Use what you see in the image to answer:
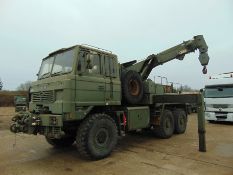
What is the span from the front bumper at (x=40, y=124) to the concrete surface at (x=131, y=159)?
0.82m

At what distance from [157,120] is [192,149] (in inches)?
82.7

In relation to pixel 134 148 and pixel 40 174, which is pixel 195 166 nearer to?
pixel 134 148

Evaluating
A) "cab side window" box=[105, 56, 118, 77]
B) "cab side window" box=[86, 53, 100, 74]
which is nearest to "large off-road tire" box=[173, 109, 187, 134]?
"cab side window" box=[105, 56, 118, 77]

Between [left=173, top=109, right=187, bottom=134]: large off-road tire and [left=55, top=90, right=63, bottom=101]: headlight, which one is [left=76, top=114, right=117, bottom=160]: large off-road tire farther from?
[left=173, top=109, right=187, bottom=134]: large off-road tire

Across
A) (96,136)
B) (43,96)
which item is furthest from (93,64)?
(96,136)

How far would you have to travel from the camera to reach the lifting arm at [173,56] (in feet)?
29.9

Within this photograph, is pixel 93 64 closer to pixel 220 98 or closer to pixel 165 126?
pixel 165 126

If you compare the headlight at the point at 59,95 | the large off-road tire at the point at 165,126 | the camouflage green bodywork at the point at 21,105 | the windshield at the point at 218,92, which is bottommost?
the large off-road tire at the point at 165,126

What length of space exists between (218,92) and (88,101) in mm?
10952

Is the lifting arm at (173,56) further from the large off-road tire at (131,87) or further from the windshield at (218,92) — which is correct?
the windshield at (218,92)

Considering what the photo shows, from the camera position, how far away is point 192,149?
7.70m

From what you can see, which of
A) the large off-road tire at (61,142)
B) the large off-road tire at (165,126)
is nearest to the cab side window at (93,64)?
the large off-road tire at (61,142)

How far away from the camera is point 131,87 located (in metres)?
8.58

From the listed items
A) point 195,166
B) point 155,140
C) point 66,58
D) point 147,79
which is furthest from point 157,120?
point 66,58
